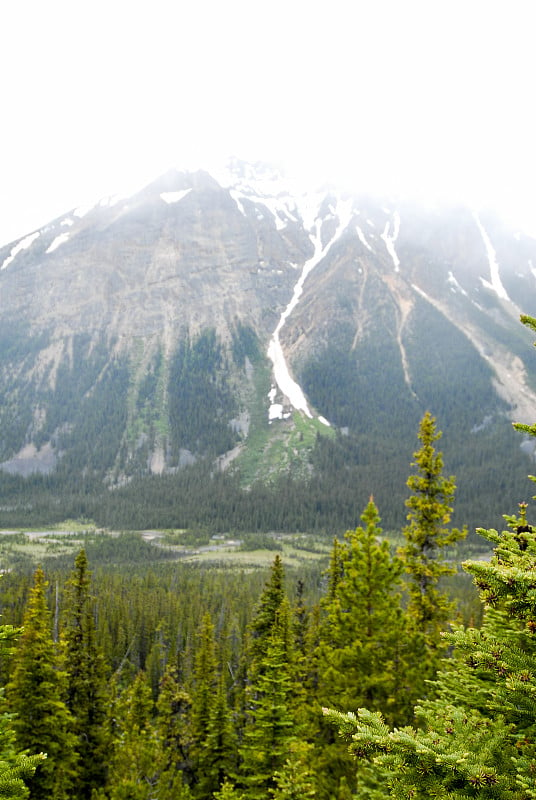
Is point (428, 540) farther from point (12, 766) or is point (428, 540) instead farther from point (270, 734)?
point (12, 766)

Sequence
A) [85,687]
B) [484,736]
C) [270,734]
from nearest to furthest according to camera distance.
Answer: [484,736] < [270,734] < [85,687]

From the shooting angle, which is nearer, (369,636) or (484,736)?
(484,736)

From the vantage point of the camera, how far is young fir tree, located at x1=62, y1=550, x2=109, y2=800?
2548cm

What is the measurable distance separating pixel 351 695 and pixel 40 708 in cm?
1240

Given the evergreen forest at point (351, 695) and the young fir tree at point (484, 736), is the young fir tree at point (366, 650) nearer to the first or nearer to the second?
the evergreen forest at point (351, 695)

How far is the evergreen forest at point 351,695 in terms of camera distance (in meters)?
4.56

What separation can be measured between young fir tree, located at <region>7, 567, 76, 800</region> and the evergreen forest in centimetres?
7

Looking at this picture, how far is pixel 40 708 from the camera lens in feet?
66.1

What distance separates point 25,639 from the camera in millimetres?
20734

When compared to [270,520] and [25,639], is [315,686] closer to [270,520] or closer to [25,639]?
[25,639]

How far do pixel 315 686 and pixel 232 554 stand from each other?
10902cm

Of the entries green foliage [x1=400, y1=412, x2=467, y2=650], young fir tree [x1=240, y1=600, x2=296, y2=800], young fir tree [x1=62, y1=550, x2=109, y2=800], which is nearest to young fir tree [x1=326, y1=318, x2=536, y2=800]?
young fir tree [x1=240, y1=600, x2=296, y2=800]

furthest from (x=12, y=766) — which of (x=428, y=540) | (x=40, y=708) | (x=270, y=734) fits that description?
(x=428, y=540)

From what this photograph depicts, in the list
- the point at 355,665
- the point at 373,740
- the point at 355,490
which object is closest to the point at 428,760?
the point at 373,740
